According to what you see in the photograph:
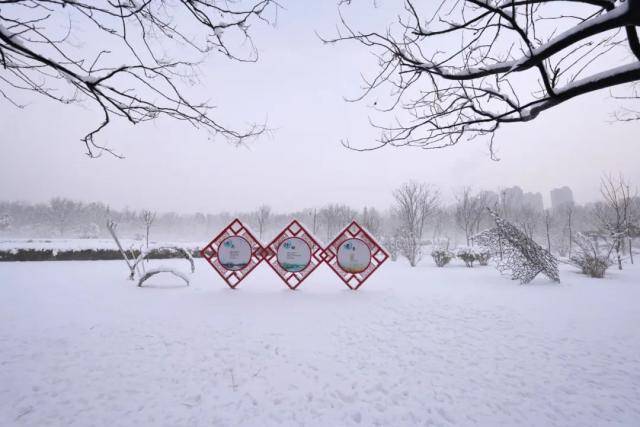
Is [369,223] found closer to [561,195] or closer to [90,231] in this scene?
[90,231]

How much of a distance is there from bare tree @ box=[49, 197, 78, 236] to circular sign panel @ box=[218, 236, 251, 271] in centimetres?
7307

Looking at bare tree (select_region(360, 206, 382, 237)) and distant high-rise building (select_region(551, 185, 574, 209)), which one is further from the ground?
distant high-rise building (select_region(551, 185, 574, 209))

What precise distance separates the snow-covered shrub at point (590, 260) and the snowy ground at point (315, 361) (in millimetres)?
4270

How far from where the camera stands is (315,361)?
354cm

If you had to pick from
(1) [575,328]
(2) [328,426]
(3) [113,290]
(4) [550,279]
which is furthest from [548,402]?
(3) [113,290]

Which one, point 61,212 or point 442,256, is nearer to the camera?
point 442,256

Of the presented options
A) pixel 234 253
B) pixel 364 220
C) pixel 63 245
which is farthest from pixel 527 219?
pixel 63 245

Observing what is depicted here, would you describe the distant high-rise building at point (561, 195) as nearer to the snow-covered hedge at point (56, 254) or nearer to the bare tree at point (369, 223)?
the bare tree at point (369, 223)

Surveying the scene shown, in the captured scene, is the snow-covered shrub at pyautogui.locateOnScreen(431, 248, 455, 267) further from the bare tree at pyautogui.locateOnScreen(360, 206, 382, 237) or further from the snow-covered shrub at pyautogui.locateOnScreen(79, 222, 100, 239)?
the snow-covered shrub at pyautogui.locateOnScreen(79, 222, 100, 239)

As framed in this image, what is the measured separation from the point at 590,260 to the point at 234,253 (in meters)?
12.1

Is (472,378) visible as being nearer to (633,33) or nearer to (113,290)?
(633,33)

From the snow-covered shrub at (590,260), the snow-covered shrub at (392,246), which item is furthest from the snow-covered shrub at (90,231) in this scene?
the snow-covered shrub at (590,260)

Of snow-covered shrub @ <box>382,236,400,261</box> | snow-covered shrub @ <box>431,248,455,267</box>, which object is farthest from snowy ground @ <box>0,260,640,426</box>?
snow-covered shrub @ <box>382,236,400,261</box>

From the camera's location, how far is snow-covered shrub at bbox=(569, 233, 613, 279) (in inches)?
386
